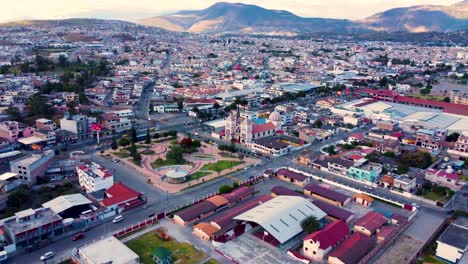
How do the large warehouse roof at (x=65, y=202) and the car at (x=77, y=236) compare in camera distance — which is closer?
the car at (x=77, y=236)

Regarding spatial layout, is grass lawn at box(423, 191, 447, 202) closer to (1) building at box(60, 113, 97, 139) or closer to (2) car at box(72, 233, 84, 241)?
(2) car at box(72, 233, 84, 241)

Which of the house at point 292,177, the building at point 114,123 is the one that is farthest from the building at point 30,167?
the house at point 292,177

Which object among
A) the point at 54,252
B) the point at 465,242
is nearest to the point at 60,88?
the point at 54,252

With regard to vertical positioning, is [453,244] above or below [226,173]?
above

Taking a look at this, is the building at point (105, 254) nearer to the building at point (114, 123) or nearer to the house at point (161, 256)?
the house at point (161, 256)

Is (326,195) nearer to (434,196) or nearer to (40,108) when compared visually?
(434,196)

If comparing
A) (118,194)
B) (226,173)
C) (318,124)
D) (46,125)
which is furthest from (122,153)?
(318,124)
